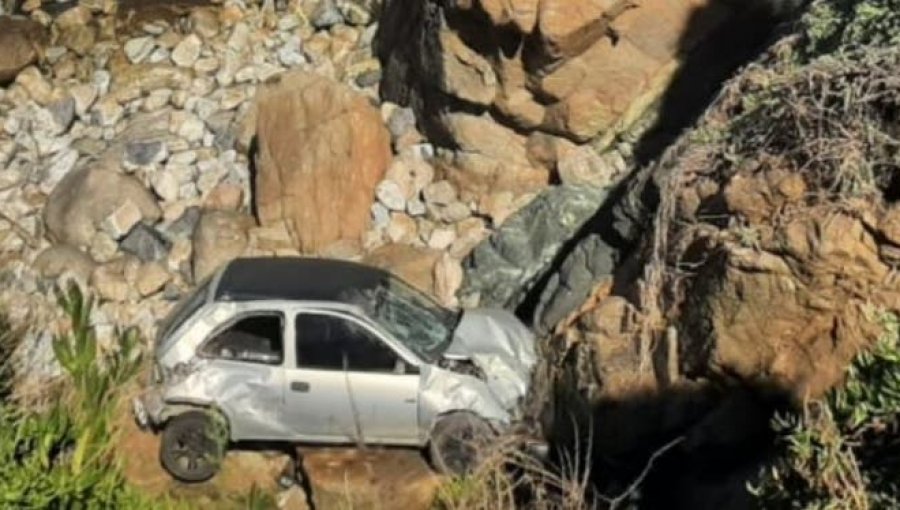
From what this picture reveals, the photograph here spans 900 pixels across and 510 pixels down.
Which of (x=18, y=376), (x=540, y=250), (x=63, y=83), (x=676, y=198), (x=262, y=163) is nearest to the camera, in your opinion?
(x=18, y=376)

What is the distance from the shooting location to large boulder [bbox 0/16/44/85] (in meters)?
22.0

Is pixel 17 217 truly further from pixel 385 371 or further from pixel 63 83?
pixel 385 371

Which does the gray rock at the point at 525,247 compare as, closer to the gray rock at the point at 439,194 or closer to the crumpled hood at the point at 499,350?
the gray rock at the point at 439,194

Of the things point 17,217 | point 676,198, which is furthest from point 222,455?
point 17,217

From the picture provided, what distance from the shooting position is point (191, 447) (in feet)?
45.9

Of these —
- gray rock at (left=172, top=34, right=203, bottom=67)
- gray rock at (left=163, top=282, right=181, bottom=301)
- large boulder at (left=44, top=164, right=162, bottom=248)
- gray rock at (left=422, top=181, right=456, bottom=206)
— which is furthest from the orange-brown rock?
gray rock at (left=172, top=34, right=203, bottom=67)

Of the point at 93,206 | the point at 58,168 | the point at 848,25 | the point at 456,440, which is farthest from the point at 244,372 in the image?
the point at 58,168

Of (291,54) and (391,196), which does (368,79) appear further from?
(391,196)

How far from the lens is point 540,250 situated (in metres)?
17.6

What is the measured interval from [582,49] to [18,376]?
32.3ft

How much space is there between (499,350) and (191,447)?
2.42m

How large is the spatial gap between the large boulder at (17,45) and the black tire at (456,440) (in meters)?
10.3

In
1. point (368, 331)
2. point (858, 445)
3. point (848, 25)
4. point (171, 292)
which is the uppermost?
point (858, 445)

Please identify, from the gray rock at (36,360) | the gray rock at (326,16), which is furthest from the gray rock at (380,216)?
the gray rock at (36,360)
